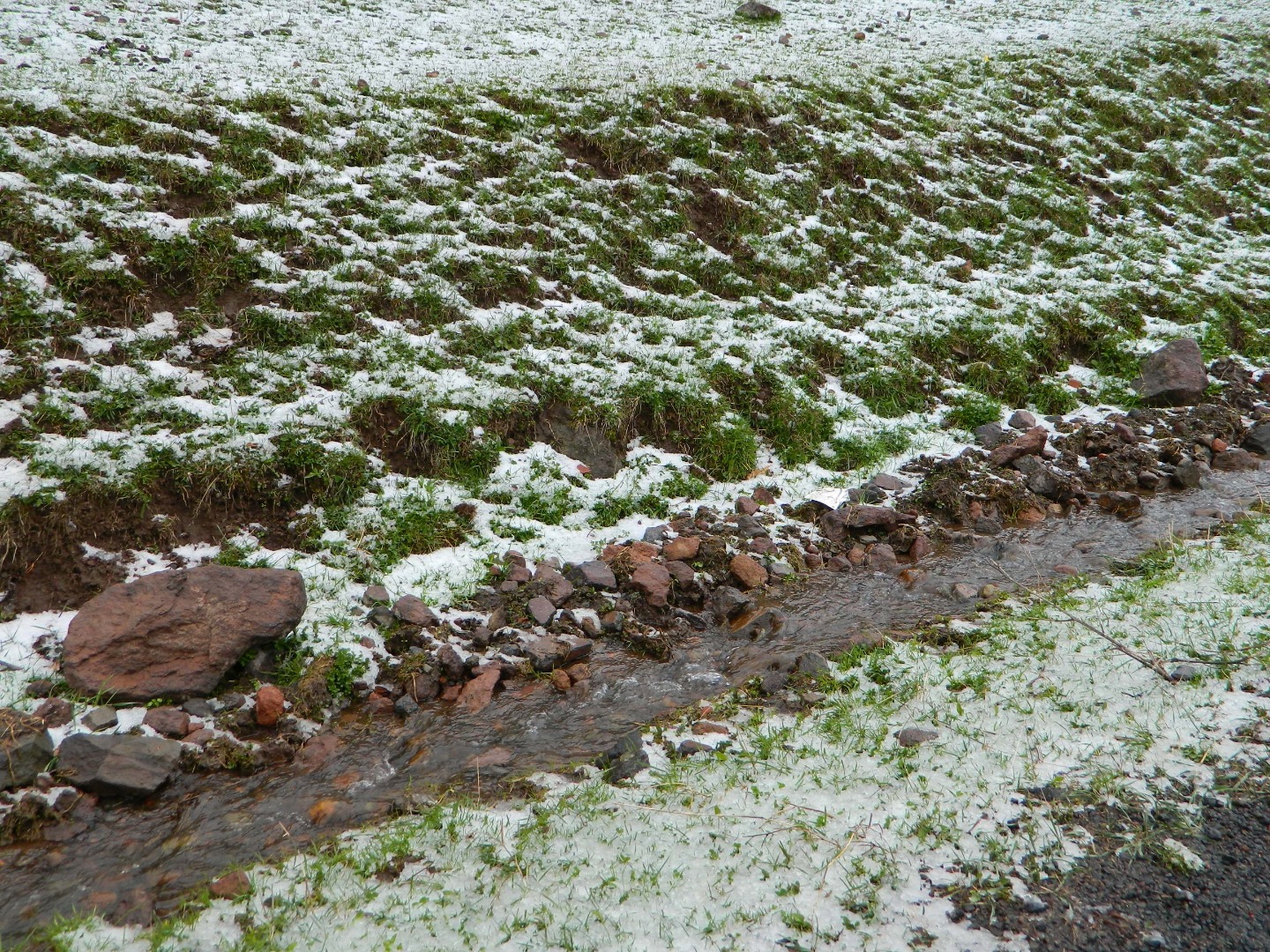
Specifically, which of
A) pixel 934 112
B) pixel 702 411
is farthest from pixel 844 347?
pixel 934 112

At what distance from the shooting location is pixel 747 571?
7.26m

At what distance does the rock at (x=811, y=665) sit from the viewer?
5.93 m

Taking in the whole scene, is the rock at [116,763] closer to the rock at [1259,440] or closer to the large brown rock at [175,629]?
the large brown rock at [175,629]

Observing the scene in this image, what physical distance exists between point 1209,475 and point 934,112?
9.50m

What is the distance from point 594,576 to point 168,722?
3373 mm

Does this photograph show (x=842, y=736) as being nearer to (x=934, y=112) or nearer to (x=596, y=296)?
(x=596, y=296)

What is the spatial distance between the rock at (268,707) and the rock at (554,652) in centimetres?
183

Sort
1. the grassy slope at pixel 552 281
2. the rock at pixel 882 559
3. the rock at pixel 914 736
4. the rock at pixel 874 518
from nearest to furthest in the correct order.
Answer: the rock at pixel 914 736 < the grassy slope at pixel 552 281 < the rock at pixel 882 559 < the rock at pixel 874 518

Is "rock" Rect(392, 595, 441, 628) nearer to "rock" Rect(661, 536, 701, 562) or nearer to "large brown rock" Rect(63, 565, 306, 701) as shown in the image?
"large brown rock" Rect(63, 565, 306, 701)

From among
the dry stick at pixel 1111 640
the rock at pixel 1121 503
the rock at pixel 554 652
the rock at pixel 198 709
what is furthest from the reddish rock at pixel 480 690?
the rock at pixel 1121 503

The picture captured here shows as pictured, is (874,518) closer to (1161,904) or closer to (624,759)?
(624,759)

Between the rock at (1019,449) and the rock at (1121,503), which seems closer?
the rock at (1121,503)

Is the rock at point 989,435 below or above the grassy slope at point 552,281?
below

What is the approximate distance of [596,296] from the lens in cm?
1014
